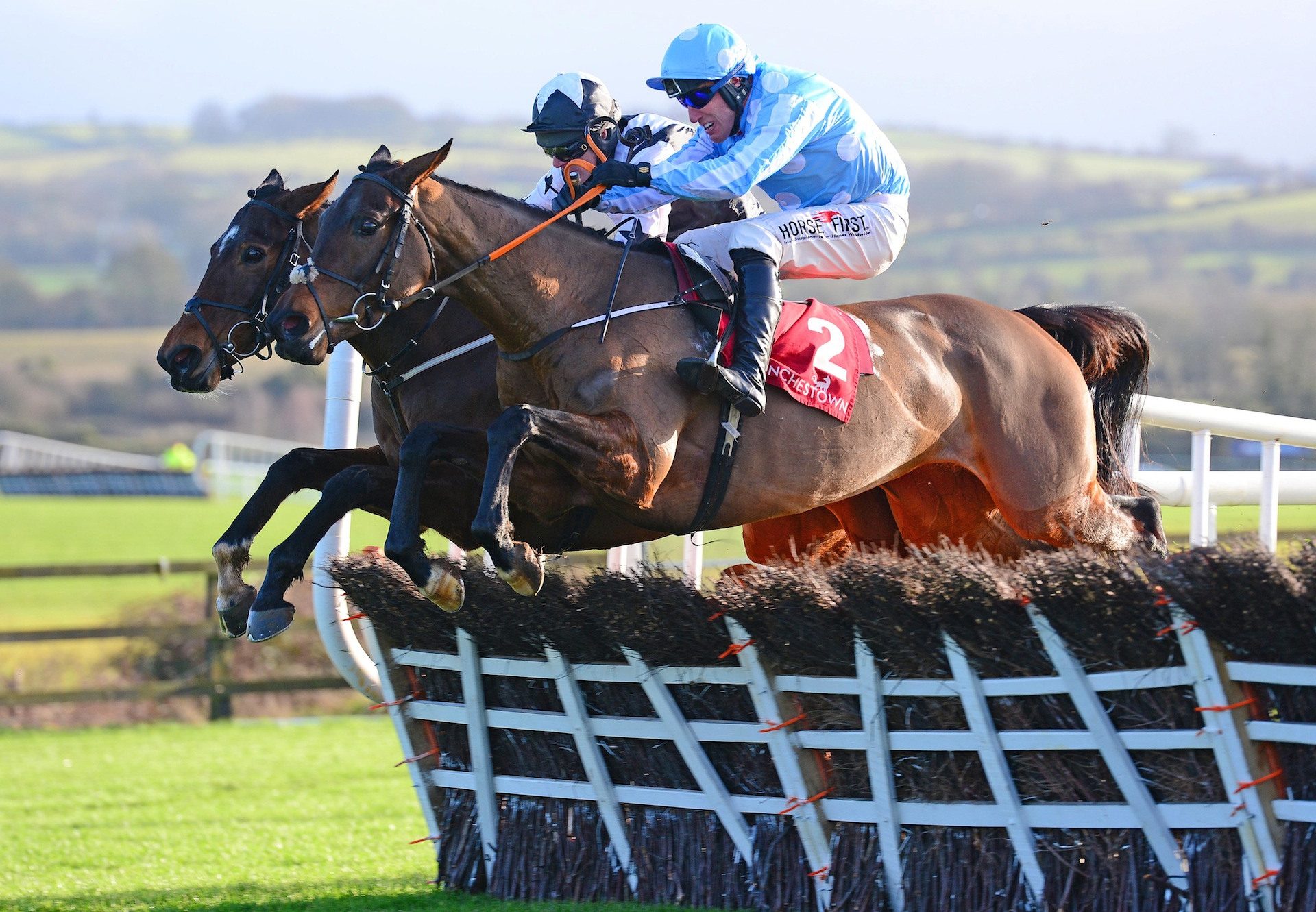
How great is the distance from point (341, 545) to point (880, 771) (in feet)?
8.85

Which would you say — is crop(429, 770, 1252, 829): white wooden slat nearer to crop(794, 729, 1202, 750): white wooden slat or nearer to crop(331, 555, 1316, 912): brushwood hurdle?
crop(331, 555, 1316, 912): brushwood hurdle

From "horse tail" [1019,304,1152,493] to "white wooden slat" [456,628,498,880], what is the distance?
2569 mm

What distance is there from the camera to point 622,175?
445 cm

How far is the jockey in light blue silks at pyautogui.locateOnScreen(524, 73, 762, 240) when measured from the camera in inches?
200

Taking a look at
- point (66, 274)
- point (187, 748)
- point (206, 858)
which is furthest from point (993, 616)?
point (66, 274)

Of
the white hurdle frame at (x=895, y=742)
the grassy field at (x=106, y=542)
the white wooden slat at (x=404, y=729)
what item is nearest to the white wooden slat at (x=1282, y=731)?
the white hurdle frame at (x=895, y=742)

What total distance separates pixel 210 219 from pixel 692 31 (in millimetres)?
99703

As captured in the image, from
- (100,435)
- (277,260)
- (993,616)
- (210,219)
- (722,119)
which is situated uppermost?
(722,119)

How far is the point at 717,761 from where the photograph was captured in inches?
173

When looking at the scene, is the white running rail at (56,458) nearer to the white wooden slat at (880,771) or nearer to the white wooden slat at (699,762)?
the white wooden slat at (699,762)

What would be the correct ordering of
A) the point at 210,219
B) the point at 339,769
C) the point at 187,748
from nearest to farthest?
the point at 339,769 < the point at 187,748 < the point at 210,219

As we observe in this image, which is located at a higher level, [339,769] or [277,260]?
[277,260]

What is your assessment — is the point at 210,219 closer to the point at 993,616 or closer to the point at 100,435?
the point at 100,435

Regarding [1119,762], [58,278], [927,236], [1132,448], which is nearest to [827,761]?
[1119,762]
